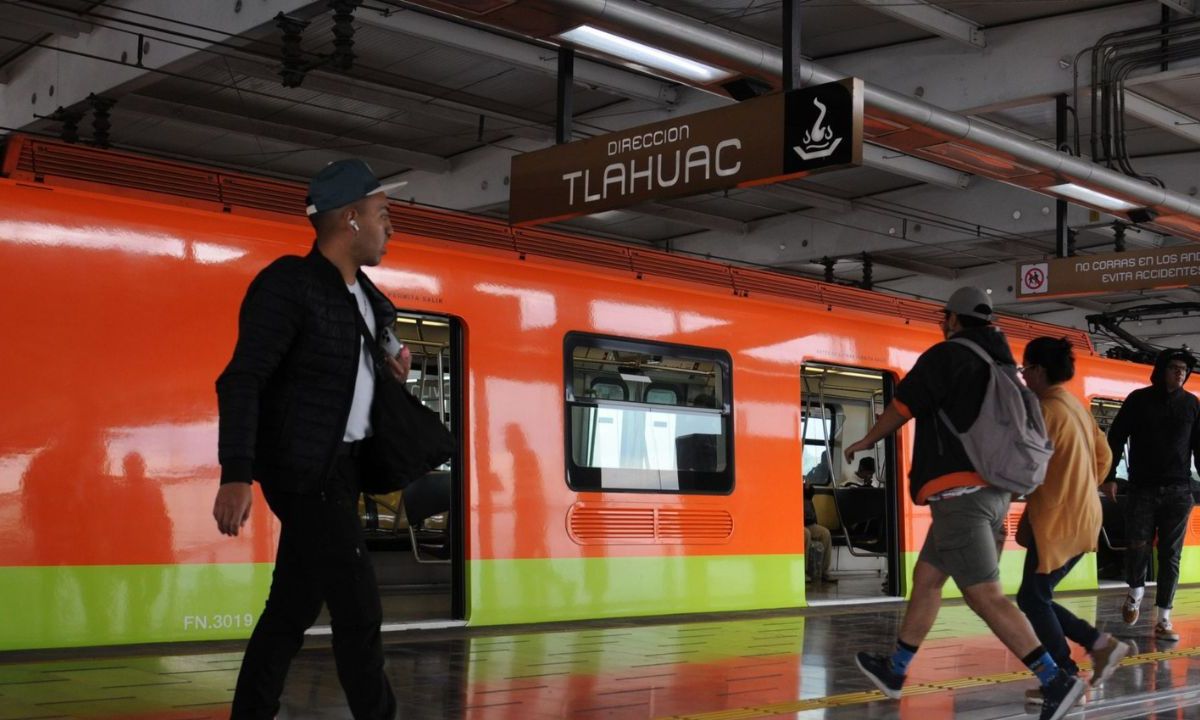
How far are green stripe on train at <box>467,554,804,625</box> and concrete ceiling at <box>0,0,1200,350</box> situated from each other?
316 centimetres

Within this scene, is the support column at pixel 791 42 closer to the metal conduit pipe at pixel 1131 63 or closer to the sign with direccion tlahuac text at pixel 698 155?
the sign with direccion tlahuac text at pixel 698 155

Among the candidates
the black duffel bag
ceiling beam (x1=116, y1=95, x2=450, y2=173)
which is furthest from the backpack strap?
ceiling beam (x1=116, y1=95, x2=450, y2=173)

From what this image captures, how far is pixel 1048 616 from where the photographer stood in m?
5.83

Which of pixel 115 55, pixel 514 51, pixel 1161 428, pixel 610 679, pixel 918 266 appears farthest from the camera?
pixel 918 266

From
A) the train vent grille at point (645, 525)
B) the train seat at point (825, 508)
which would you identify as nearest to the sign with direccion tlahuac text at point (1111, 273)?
the train seat at point (825, 508)

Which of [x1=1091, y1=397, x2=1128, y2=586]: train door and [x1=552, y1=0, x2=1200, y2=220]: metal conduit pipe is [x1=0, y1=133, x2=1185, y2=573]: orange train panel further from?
[x1=1091, y1=397, x2=1128, y2=586]: train door

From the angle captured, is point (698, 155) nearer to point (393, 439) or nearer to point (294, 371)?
point (393, 439)

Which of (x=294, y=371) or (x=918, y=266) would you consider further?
(x=918, y=266)

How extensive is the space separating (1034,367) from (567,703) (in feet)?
8.62

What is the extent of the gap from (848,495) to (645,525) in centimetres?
548

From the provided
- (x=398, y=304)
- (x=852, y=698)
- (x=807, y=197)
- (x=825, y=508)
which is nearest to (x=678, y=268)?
(x=398, y=304)

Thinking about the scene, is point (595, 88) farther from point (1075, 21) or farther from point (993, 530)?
point (993, 530)

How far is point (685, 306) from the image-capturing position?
9.35 m

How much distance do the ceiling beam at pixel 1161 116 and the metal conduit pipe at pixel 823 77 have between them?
88 centimetres
